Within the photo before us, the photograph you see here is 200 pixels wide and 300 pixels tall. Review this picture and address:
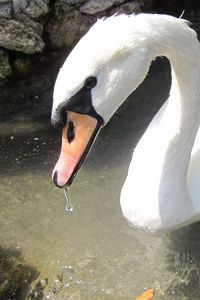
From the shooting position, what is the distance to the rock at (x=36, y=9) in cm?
511

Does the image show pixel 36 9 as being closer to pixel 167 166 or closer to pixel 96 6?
pixel 96 6

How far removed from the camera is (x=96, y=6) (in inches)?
206

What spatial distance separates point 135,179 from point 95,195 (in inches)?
28.6

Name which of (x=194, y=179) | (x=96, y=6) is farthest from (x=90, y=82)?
(x=96, y=6)

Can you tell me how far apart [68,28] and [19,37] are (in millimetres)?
438

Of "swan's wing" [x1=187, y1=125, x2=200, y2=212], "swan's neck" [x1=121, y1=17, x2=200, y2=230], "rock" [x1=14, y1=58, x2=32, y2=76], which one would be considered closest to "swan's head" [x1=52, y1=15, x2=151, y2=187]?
"swan's neck" [x1=121, y1=17, x2=200, y2=230]

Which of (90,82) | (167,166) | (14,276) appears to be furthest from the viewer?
(14,276)

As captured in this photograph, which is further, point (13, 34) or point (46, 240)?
point (13, 34)

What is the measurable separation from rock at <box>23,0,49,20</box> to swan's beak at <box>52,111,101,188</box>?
9.75 ft

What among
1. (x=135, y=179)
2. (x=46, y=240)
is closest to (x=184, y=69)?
(x=135, y=179)

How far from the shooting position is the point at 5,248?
11.1 feet

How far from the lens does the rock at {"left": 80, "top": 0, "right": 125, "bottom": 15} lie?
5.21 meters

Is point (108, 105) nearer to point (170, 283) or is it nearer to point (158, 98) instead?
point (170, 283)

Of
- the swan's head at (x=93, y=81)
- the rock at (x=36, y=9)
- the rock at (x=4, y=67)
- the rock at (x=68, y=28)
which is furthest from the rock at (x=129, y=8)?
the swan's head at (x=93, y=81)
